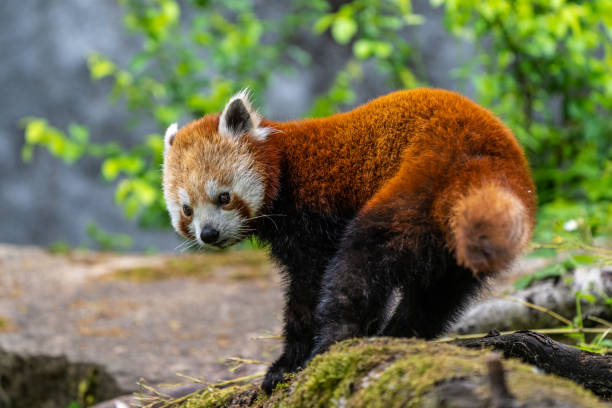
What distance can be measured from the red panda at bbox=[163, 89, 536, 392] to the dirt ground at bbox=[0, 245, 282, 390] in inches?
39.3

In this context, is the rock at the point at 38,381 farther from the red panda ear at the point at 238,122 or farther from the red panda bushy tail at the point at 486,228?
the red panda bushy tail at the point at 486,228

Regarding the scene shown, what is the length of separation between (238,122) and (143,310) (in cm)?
298

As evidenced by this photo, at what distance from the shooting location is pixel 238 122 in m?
2.64

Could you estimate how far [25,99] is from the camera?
991cm

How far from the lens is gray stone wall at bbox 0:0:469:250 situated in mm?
9812

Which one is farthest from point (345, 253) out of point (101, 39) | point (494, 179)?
point (101, 39)

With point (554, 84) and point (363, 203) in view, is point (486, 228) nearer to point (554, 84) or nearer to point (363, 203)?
point (363, 203)

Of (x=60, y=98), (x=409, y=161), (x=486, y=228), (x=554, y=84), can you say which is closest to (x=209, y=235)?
(x=409, y=161)

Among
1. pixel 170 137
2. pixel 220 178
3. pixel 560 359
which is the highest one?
pixel 170 137

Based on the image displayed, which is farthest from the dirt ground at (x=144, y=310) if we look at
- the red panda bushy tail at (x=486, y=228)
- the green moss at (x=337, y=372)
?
the red panda bushy tail at (x=486, y=228)

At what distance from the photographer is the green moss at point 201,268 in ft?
20.2

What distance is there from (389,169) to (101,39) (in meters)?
8.85

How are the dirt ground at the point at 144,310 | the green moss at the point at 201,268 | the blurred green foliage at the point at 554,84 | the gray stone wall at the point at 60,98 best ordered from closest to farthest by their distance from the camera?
the dirt ground at the point at 144,310
the blurred green foliage at the point at 554,84
the green moss at the point at 201,268
the gray stone wall at the point at 60,98

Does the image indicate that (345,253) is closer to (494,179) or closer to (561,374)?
(494,179)
